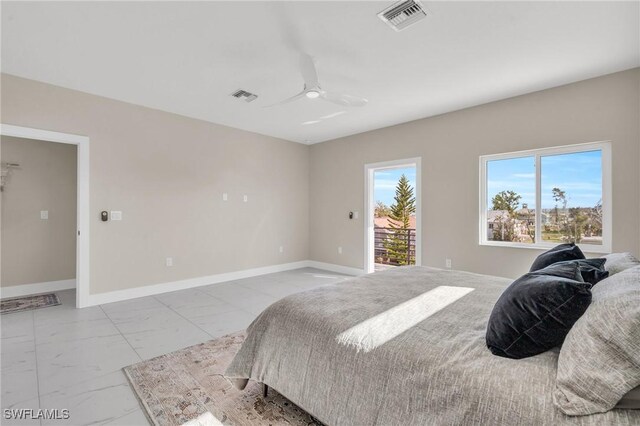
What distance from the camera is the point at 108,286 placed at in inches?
162

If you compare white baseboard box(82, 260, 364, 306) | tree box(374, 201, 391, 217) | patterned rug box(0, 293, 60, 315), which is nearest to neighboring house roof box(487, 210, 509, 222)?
white baseboard box(82, 260, 364, 306)

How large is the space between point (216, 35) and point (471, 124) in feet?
11.4

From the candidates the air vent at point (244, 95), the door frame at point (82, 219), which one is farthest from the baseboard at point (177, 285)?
the air vent at point (244, 95)

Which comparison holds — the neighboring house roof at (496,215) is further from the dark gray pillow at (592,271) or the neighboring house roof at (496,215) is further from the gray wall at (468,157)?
the dark gray pillow at (592,271)

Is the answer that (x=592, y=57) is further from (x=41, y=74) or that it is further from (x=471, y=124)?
(x=41, y=74)

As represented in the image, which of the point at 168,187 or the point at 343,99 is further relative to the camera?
the point at 168,187

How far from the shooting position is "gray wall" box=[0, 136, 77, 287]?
4.43 meters

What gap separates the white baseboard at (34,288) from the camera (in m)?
4.38

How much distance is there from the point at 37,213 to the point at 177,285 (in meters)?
2.32

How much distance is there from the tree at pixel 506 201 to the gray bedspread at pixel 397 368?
94.5 inches

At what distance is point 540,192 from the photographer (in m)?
3.93

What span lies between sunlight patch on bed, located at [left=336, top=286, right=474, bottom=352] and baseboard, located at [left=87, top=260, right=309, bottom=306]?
3843 mm

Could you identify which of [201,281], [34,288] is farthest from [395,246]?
[34,288]

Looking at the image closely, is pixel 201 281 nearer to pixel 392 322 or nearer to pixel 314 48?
pixel 314 48
